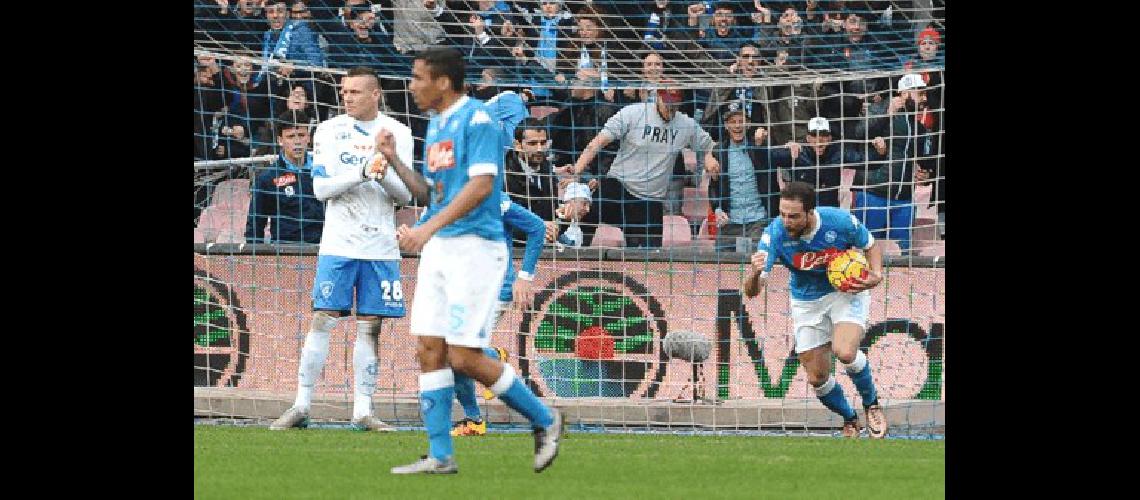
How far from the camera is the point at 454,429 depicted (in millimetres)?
13016

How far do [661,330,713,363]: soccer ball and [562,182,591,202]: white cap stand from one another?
1.58 meters

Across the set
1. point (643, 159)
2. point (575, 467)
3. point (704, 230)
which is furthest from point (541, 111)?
point (575, 467)

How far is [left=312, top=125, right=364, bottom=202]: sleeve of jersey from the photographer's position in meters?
12.3

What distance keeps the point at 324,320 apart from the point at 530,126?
3959mm

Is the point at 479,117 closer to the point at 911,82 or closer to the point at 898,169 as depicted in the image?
the point at 911,82

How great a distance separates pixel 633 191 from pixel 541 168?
0.84 m

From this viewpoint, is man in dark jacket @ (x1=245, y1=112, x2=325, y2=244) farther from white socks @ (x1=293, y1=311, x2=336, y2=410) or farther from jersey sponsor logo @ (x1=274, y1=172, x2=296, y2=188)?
white socks @ (x1=293, y1=311, x2=336, y2=410)

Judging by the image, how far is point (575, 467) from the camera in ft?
32.5

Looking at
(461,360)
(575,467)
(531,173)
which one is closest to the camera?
(461,360)

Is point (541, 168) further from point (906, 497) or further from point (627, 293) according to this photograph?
point (906, 497)

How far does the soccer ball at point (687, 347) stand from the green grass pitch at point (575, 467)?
1.89 m

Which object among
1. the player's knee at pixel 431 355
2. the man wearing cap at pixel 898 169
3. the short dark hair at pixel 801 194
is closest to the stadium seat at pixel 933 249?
the man wearing cap at pixel 898 169

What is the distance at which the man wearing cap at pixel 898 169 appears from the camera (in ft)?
51.4

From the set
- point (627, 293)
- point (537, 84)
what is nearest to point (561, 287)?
point (627, 293)
